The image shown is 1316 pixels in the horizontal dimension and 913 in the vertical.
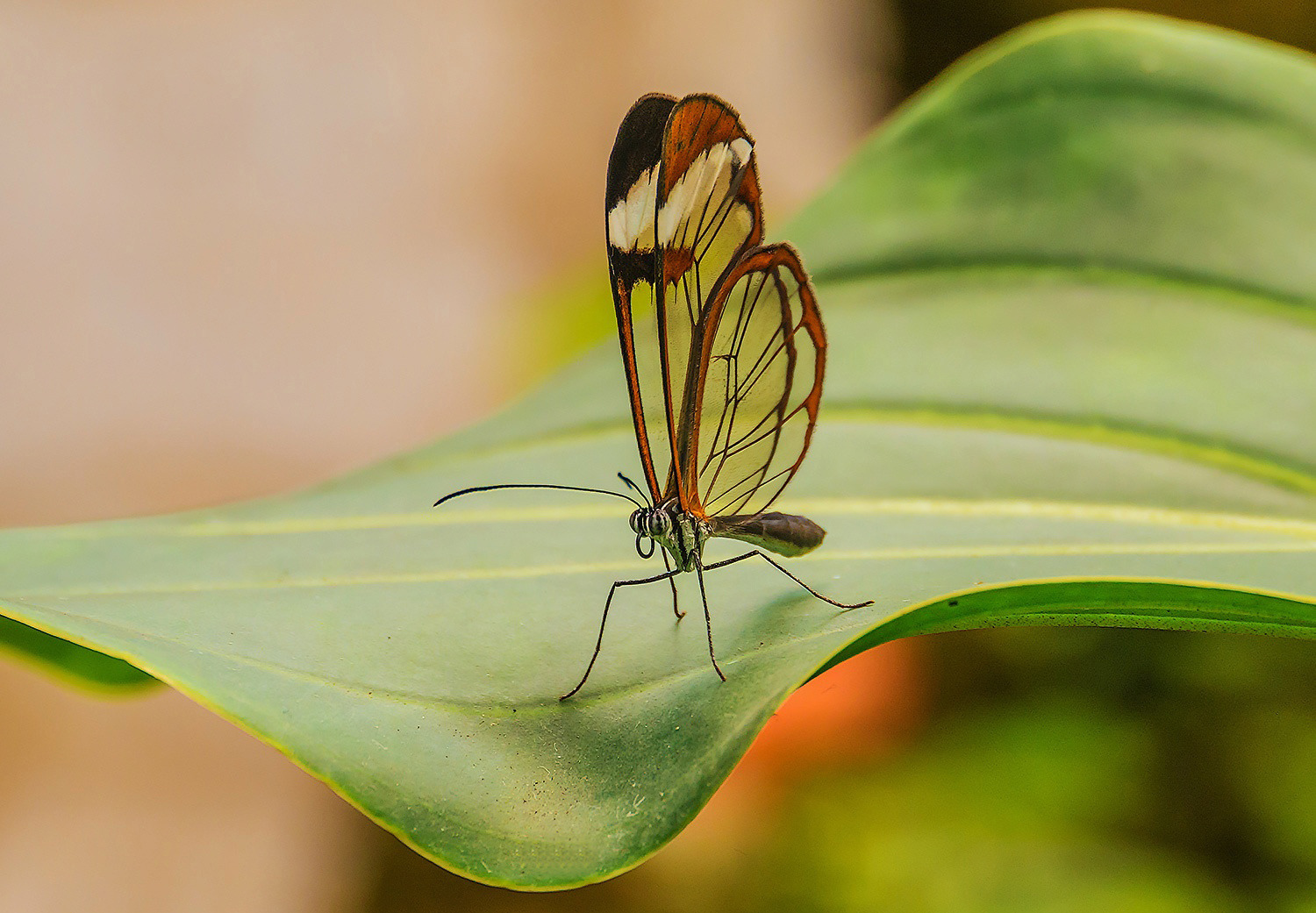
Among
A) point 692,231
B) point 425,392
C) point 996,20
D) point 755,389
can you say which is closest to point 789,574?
point 755,389

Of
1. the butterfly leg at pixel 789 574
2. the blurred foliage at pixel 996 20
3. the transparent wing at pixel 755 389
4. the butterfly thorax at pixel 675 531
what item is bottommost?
the butterfly leg at pixel 789 574

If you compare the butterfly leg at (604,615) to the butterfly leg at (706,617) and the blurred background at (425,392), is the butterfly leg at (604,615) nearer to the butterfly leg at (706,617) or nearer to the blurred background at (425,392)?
the butterfly leg at (706,617)

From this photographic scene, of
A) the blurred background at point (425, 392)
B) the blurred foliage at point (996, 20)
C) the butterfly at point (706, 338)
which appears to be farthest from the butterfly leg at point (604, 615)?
the blurred foliage at point (996, 20)

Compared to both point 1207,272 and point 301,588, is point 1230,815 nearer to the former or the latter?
point 1207,272

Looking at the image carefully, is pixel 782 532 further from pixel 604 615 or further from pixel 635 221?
pixel 635 221

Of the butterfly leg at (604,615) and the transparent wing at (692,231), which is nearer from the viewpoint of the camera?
the butterfly leg at (604,615)

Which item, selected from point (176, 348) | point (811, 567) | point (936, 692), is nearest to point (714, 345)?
point (811, 567)

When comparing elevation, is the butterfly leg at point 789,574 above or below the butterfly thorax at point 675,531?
below
